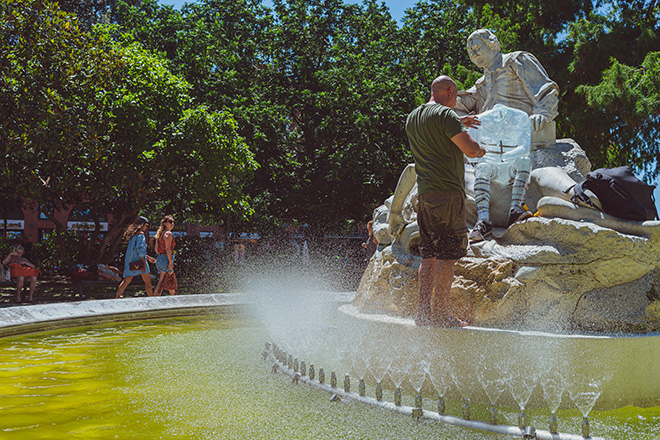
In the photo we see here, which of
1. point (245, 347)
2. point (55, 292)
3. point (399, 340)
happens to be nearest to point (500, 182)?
point (399, 340)

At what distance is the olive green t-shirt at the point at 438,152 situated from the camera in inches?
133

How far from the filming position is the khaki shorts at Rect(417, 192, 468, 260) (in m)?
3.43

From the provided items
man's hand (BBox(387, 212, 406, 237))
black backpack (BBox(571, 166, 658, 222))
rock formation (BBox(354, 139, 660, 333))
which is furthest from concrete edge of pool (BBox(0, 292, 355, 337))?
black backpack (BBox(571, 166, 658, 222))

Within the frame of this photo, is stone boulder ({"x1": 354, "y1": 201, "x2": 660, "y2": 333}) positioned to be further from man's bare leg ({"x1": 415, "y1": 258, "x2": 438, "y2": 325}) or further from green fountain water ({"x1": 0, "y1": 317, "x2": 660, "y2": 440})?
green fountain water ({"x1": 0, "y1": 317, "x2": 660, "y2": 440})

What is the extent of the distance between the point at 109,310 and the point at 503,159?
4.76m

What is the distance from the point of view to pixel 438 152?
344cm

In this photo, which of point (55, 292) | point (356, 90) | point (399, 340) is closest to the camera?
point (399, 340)

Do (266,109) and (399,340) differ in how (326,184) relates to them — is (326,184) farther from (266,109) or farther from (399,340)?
(399,340)

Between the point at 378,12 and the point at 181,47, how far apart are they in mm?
7873

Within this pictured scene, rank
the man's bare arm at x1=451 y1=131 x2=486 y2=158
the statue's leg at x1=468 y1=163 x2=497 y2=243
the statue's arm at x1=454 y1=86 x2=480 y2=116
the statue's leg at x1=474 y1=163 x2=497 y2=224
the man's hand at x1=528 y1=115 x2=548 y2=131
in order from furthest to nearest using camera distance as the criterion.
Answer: the statue's arm at x1=454 y1=86 x2=480 y2=116
the man's hand at x1=528 y1=115 x2=548 y2=131
the statue's leg at x1=474 y1=163 x2=497 y2=224
the statue's leg at x1=468 y1=163 x2=497 y2=243
the man's bare arm at x1=451 y1=131 x2=486 y2=158

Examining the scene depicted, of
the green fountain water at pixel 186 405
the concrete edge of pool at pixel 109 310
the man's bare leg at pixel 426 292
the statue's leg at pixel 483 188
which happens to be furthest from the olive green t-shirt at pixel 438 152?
the concrete edge of pool at pixel 109 310

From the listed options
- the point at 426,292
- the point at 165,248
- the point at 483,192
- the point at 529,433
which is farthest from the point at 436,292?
the point at 165,248

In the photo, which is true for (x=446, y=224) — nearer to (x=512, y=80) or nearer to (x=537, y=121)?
(x=537, y=121)

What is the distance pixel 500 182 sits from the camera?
4684 mm
